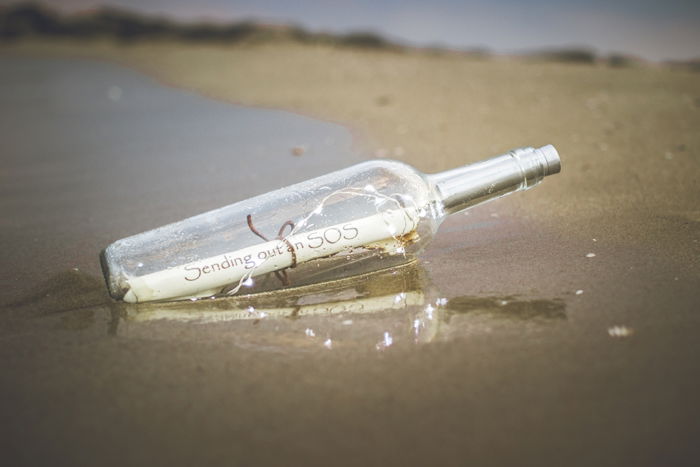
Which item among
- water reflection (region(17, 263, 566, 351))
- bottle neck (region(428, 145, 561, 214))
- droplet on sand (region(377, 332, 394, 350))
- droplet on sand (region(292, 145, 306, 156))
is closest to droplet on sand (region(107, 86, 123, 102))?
droplet on sand (region(292, 145, 306, 156))

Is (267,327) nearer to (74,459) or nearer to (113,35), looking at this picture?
(74,459)

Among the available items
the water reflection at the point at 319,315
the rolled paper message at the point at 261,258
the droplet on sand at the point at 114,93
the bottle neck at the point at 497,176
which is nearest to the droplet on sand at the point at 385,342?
the water reflection at the point at 319,315

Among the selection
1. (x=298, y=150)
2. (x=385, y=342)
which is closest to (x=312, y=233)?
(x=385, y=342)

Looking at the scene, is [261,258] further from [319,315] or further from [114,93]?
[114,93]

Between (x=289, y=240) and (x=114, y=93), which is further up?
(x=114, y=93)

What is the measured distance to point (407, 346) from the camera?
4.42ft

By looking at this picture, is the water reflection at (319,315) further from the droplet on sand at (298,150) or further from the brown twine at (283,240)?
the droplet on sand at (298,150)

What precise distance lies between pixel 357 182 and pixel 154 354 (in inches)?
29.6

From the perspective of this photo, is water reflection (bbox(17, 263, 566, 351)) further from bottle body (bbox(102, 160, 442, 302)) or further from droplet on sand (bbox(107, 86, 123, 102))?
droplet on sand (bbox(107, 86, 123, 102))

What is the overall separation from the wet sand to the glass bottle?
0.07 m

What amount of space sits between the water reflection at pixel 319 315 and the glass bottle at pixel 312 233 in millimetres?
57

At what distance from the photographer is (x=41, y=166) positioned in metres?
3.26

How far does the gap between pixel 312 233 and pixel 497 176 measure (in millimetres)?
558

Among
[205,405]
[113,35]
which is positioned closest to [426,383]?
[205,405]
